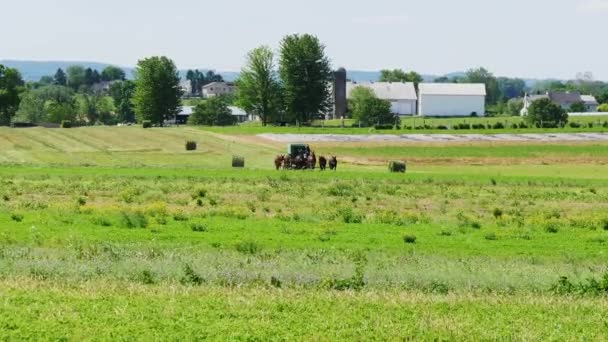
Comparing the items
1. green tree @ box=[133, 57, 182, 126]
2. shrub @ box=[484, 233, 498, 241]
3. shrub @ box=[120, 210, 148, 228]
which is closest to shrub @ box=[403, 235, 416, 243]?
shrub @ box=[484, 233, 498, 241]

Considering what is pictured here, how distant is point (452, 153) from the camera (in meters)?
89.9

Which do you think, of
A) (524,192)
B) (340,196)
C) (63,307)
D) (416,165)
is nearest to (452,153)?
(416,165)

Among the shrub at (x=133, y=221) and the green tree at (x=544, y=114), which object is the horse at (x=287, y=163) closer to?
the shrub at (x=133, y=221)

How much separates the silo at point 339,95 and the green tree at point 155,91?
42122mm

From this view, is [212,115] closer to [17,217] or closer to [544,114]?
[544,114]

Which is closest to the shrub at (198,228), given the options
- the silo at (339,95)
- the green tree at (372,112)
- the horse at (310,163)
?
the horse at (310,163)

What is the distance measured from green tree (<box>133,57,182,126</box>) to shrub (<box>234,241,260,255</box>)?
134 m

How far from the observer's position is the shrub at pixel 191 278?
65.6 ft

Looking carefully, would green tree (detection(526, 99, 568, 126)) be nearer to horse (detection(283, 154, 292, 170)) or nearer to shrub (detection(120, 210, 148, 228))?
horse (detection(283, 154, 292, 170))

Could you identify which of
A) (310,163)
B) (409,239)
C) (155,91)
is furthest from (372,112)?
(409,239)

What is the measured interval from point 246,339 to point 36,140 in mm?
85675

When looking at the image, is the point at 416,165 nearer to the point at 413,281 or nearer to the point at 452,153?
the point at 452,153

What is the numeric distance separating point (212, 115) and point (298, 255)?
154 metres

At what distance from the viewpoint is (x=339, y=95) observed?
19550 cm
